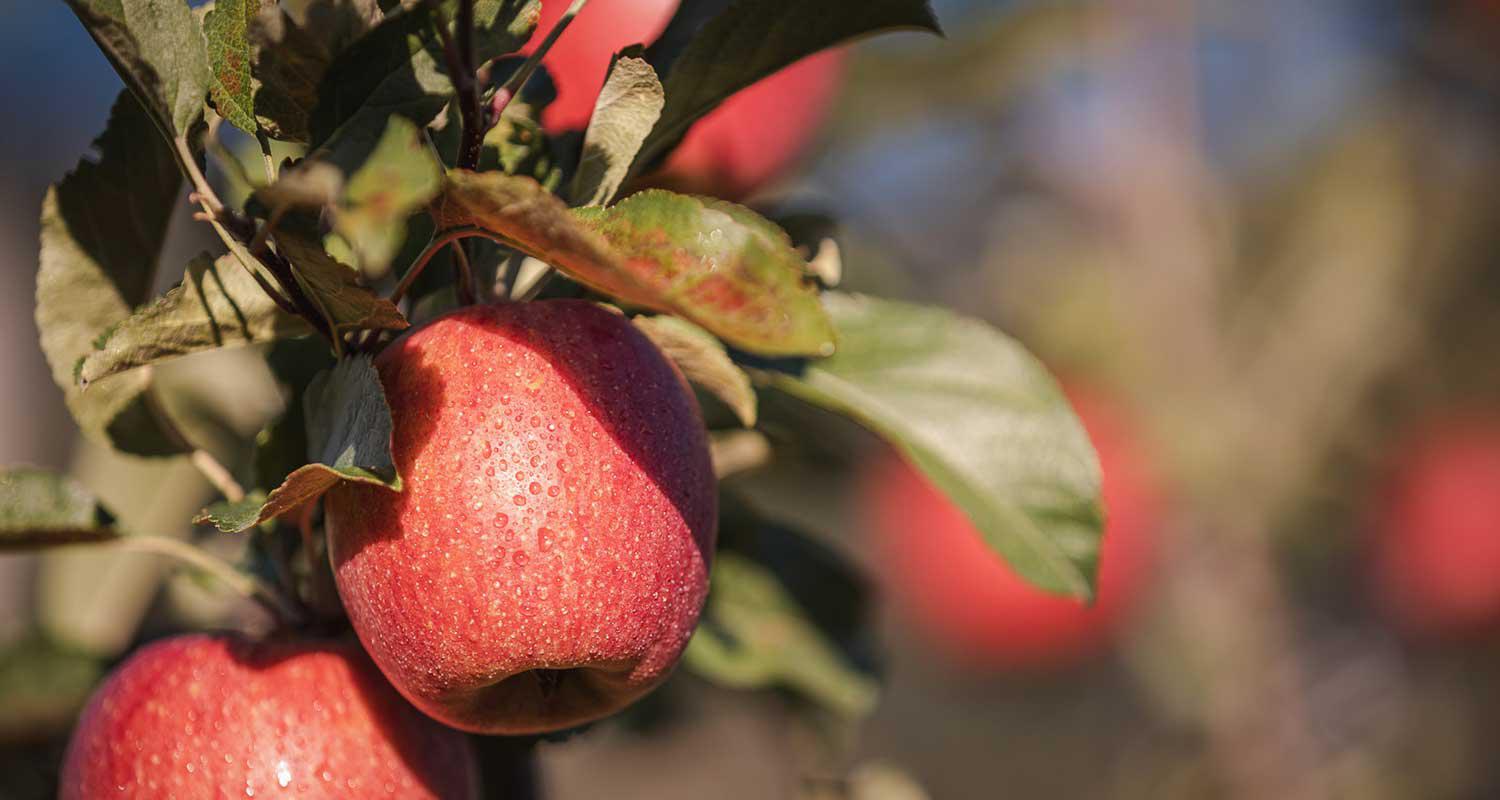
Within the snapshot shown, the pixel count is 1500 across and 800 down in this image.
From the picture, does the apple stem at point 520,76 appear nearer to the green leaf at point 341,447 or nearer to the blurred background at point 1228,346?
the green leaf at point 341,447

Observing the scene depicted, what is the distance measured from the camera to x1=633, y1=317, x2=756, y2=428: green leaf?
604mm

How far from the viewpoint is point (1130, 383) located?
2.55 metres

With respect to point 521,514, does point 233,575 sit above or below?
below

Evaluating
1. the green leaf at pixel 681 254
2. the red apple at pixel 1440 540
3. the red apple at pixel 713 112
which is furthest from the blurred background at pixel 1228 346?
the green leaf at pixel 681 254

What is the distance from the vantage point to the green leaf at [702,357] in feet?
1.98

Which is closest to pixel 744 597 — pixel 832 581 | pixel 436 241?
pixel 832 581

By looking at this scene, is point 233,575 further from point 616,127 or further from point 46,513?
point 616,127

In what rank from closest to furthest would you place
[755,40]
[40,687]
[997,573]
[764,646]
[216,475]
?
1. [755,40]
2. [216,475]
3. [40,687]
4. [764,646]
5. [997,573]

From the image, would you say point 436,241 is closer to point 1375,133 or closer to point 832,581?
point 832,581

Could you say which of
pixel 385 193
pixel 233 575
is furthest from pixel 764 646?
pixel 385 193

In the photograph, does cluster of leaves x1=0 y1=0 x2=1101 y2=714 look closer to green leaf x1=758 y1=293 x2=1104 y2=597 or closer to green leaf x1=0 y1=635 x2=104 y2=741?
green leaf x1=758 y1=293 x2=1104 y2=597

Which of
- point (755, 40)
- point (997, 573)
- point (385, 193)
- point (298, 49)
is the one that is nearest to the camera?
point (385, 193)

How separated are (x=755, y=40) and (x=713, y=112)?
291 millimetres

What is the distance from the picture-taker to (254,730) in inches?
22.7
